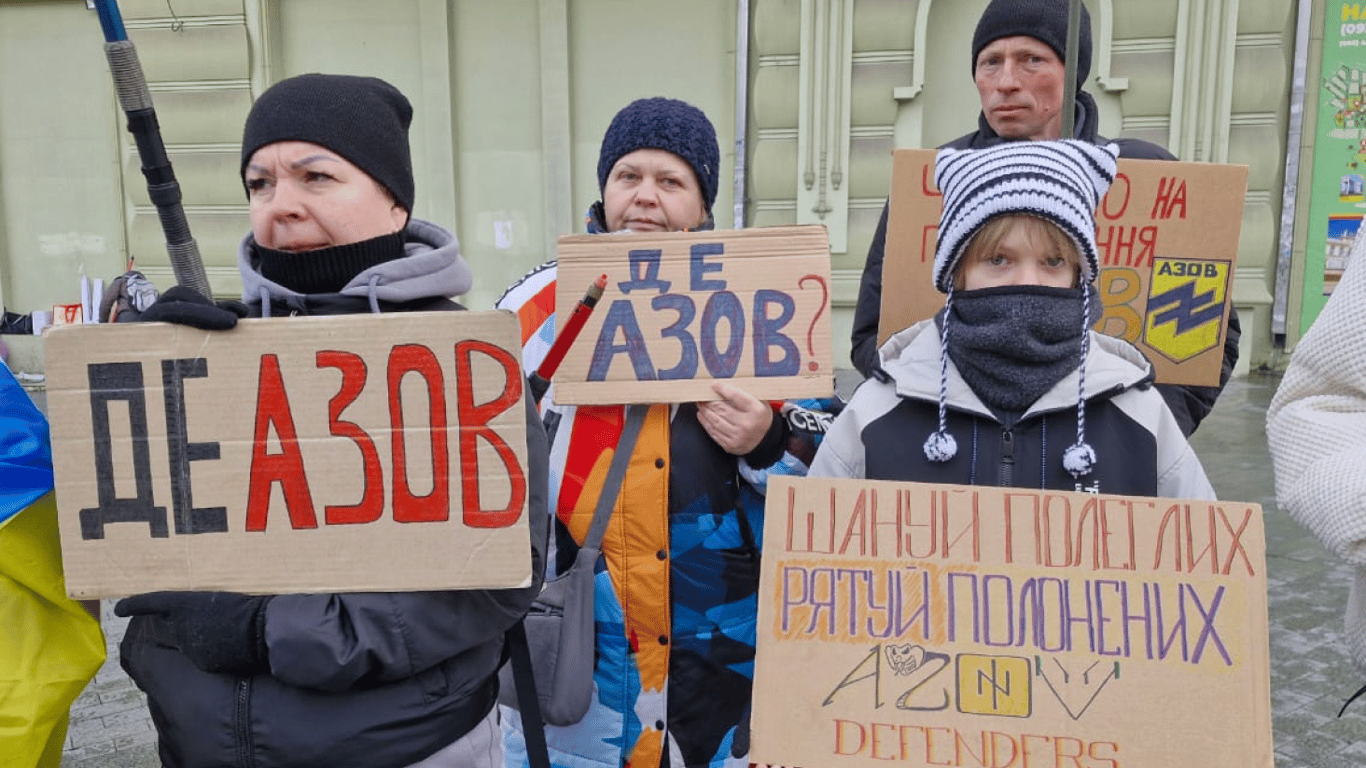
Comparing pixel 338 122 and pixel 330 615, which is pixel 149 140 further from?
pixel 330 615

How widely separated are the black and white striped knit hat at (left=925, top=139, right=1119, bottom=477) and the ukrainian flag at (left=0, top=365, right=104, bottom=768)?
4.45 feet

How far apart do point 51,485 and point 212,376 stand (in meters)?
0.34

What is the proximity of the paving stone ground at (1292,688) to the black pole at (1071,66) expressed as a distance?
2.15 m

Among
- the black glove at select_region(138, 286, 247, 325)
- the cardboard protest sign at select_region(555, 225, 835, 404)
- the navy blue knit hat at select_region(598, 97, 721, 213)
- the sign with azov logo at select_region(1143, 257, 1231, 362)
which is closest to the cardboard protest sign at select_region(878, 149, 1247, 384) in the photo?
the sign with azov logo at select_region(1143, 257, 1231, 362)

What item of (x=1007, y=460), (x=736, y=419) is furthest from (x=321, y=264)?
→ (x=1007, y=460)

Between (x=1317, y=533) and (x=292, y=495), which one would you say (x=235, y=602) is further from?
(x=1317, y=533)

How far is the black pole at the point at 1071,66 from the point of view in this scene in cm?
201

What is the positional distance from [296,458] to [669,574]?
828 millimetres

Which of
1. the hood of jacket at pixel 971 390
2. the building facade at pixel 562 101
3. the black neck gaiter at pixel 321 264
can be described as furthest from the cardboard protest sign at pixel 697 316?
the building facade at pixel 562 101

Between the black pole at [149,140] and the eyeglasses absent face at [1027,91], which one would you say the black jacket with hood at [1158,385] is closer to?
the eyeglasses absent face at [1027,91]

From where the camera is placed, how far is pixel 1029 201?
5.16 ft

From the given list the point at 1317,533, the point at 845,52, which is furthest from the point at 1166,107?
the point at 1317,533

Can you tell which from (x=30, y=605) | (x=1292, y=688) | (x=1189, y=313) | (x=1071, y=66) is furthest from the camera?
(x=1292, y=688)

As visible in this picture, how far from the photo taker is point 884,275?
225 centimetres
